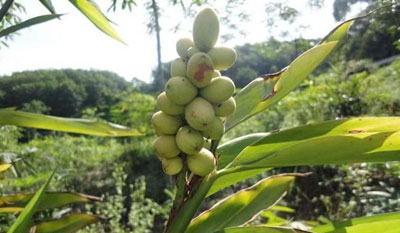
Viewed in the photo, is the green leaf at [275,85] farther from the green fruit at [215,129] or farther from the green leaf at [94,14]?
the green leaf at [94,14]

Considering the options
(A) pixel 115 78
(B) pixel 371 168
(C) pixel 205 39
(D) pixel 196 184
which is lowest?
(A) pixel 115 78

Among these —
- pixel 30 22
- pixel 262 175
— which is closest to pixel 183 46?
pixel 30 22

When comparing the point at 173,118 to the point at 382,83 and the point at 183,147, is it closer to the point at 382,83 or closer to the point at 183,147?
the point at 183,147

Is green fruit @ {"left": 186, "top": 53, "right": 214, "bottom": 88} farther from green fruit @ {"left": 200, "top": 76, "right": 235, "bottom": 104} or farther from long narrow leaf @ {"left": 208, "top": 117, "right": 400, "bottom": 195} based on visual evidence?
long narrow leaf @ {"left": 208, "top": 117, "right": 400, "bottom": 195}

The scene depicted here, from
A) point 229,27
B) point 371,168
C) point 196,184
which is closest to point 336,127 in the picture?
point 196,184

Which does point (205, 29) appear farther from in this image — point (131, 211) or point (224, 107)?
point (131, 211)

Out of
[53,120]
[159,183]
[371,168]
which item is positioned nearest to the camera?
[53,120]

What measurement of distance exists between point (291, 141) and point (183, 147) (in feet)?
0.51

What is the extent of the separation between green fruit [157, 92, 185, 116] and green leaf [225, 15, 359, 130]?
0.11 m

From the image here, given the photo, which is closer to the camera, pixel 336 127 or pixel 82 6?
pixel 336 127

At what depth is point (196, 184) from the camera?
58 cm

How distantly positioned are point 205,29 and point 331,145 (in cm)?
23

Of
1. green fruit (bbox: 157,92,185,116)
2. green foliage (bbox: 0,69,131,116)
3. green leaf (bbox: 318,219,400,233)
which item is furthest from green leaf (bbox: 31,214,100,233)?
green foliage (bbox: 0,69,131,116)

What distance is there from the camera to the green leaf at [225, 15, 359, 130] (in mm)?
564
